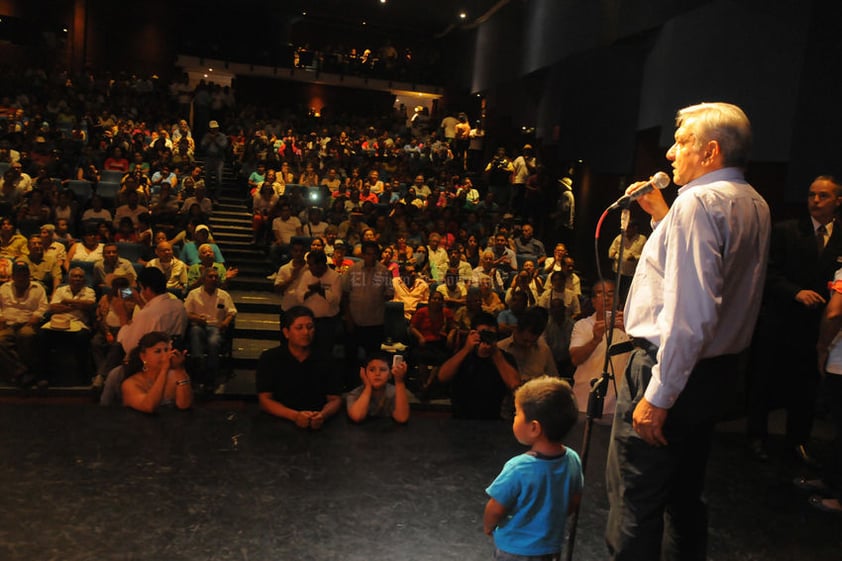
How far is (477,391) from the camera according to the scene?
12.5ft

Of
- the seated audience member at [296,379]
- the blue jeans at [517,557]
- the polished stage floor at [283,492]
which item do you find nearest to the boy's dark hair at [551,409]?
the blue jeans at [517,557]

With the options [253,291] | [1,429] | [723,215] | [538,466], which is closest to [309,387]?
[1,429]

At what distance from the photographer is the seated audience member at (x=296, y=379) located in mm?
3373

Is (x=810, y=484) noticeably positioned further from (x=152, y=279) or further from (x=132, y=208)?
(x=132, y=208)

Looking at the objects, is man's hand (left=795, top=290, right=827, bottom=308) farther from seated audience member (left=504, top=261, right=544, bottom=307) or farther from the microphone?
seated audience member (left=504, top=261, right=544, bottom=307)

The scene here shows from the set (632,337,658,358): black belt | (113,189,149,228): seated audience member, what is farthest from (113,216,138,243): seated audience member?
(632,337,658,358): black belt

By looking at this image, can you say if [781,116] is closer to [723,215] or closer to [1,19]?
[723,215]

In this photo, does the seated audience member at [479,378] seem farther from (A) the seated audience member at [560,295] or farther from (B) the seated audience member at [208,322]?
(A) the seated audience member at [560,295]

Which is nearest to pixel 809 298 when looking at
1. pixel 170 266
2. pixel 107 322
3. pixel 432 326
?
pixel 432 326

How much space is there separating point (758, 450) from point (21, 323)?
4705 millimetres

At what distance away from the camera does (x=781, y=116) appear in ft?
16.9

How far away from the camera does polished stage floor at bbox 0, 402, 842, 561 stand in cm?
221

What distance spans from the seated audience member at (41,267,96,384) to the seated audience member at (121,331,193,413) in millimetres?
2085

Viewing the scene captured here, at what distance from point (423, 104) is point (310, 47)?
329 centimetres
